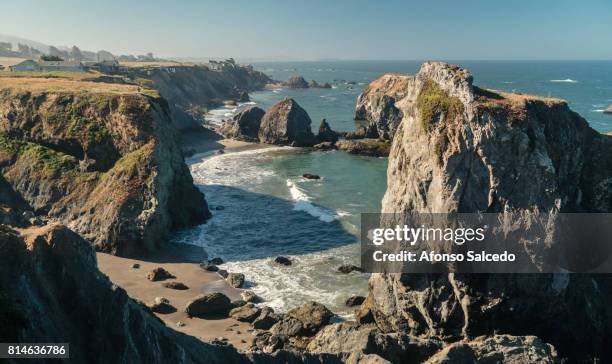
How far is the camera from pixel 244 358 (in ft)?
67.4

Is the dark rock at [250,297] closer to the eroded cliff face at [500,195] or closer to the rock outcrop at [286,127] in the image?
the eroded cliff face at [500,195]

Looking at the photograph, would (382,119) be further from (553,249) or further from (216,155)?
(553,249)

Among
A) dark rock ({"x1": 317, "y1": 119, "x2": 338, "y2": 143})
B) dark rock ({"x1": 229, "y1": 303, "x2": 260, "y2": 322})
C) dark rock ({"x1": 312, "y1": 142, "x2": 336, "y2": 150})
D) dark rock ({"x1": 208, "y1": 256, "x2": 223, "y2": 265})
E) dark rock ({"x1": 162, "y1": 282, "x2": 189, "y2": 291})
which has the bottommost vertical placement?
dark rock ({"x1": 229, "y1": 303, "x2": 260, "y2": 322})

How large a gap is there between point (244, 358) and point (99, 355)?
6.39 metres

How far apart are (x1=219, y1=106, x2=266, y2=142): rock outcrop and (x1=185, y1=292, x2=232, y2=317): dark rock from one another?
226 ft

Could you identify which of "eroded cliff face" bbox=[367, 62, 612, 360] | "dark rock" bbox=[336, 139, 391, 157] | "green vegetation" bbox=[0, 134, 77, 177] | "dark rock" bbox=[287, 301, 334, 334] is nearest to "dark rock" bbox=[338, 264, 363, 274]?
"dark rock" bbox=[287, 301, 334, 334]

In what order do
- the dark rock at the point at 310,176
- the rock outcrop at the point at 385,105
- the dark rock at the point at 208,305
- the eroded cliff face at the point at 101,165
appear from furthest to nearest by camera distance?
the rock outcrop at the point at 385,105, the dark rock at the point at 310,176, the eroded cliff face at the point at 101,165, the dark rock at the point at 208,305

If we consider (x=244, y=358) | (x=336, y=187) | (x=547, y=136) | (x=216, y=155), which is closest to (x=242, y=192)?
(x=336, y=187)

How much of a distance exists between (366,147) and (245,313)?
60.4 metres

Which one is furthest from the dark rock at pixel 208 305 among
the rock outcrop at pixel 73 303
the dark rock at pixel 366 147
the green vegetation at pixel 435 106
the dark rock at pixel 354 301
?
the dark rock at pixel 366 147

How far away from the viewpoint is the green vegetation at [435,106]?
33.7 meters

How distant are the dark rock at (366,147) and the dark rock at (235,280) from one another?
53314 millimetres

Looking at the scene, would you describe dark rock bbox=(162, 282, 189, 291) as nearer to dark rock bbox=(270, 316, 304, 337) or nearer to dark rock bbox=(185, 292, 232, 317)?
dark rock bbox=(185, 292, 232, 317)

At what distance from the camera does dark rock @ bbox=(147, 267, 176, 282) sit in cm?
4191
